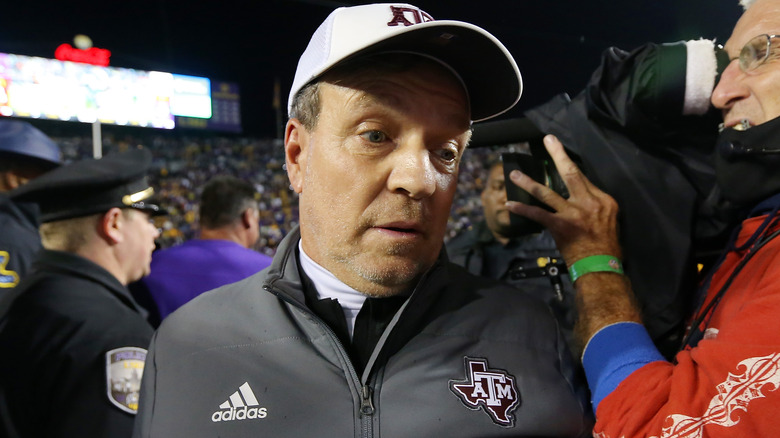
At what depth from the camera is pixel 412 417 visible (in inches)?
36.4

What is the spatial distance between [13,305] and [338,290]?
117cm

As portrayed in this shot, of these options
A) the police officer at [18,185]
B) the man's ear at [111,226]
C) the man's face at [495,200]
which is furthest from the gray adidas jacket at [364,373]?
the man's face at [495,200]

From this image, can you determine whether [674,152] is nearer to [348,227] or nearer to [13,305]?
[348,227]

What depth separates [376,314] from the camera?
3.43ft

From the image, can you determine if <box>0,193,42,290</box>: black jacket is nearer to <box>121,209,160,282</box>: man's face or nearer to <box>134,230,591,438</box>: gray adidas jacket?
<box>121,209,160,282</box>: man's face

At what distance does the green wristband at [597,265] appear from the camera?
3.64 ft

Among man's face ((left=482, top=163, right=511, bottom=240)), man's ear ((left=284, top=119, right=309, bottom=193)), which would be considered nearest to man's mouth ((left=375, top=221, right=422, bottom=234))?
man's ear ((left=284, top=119, right=309, bottom=193))

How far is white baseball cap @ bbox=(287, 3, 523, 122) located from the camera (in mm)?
939

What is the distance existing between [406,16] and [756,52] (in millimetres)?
638

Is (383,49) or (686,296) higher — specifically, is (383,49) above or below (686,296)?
above

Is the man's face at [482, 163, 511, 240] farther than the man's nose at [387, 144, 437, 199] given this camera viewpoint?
Yes

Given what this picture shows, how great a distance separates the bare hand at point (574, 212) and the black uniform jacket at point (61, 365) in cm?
118

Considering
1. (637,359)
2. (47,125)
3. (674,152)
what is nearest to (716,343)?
(637,359)

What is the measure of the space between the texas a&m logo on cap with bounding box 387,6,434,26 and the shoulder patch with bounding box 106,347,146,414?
115 cm
